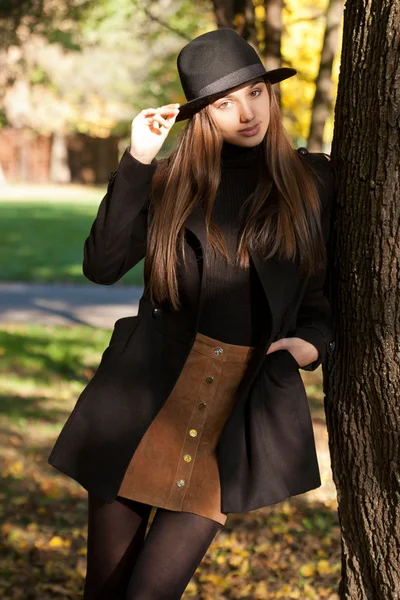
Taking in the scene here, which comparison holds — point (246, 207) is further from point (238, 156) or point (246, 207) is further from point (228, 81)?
point (228, 81)

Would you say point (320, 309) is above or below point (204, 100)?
below

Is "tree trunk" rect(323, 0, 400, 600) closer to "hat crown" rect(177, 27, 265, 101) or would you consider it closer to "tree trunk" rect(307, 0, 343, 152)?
"hat crown" rect(177, 27, 265, 101)

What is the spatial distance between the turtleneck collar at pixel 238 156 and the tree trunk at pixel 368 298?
254 millimetres

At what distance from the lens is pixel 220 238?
9.06 ft

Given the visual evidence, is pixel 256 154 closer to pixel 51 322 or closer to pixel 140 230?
pixel 140 230

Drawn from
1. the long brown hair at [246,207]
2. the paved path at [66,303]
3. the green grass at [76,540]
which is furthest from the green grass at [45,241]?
the long brown hair at [246,207]

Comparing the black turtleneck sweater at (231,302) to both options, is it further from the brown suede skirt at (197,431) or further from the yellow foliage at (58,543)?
the yellow foliage at (58,543)

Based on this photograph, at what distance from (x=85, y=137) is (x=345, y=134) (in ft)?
142

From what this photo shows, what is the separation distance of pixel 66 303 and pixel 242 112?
30.3 ft

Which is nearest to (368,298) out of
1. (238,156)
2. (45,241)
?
(238,156)

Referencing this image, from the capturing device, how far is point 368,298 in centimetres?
279

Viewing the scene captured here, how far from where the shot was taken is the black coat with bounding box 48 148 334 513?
2723 mm

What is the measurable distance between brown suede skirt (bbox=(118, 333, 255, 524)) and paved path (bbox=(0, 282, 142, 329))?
7700 mm

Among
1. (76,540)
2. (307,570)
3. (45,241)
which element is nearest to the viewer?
(307,570)
